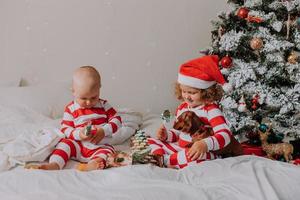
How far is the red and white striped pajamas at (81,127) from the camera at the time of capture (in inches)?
78.5

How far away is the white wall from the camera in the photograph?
10.2 feet

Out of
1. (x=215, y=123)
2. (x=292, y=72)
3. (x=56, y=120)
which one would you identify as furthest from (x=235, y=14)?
(x=56, y=120)

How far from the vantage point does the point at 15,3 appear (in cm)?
304

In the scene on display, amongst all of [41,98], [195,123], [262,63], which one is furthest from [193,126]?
[41,98]

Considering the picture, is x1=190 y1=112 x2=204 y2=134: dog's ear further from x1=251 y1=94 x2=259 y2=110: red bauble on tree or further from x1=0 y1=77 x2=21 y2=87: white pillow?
x1=0 y1=77 x2=21 y2=87: white pillow

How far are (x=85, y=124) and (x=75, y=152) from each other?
16cm

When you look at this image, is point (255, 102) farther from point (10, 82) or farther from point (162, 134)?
point (10, 82)

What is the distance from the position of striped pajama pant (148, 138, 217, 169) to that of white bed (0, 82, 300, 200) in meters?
0.11

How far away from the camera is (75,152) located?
205 cm

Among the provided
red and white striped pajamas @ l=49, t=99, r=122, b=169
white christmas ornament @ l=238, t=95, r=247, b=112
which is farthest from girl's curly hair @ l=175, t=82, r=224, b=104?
white christmas ornament @ l=238, t=95, r=247, b=112

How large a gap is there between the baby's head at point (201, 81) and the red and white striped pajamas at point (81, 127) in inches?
16.2

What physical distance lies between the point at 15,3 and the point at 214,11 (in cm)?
138

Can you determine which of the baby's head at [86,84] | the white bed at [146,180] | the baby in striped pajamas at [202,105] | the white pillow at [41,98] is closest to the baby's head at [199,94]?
the baby in striped pajamas at [202,105]

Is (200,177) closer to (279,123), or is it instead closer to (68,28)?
(279,123)
